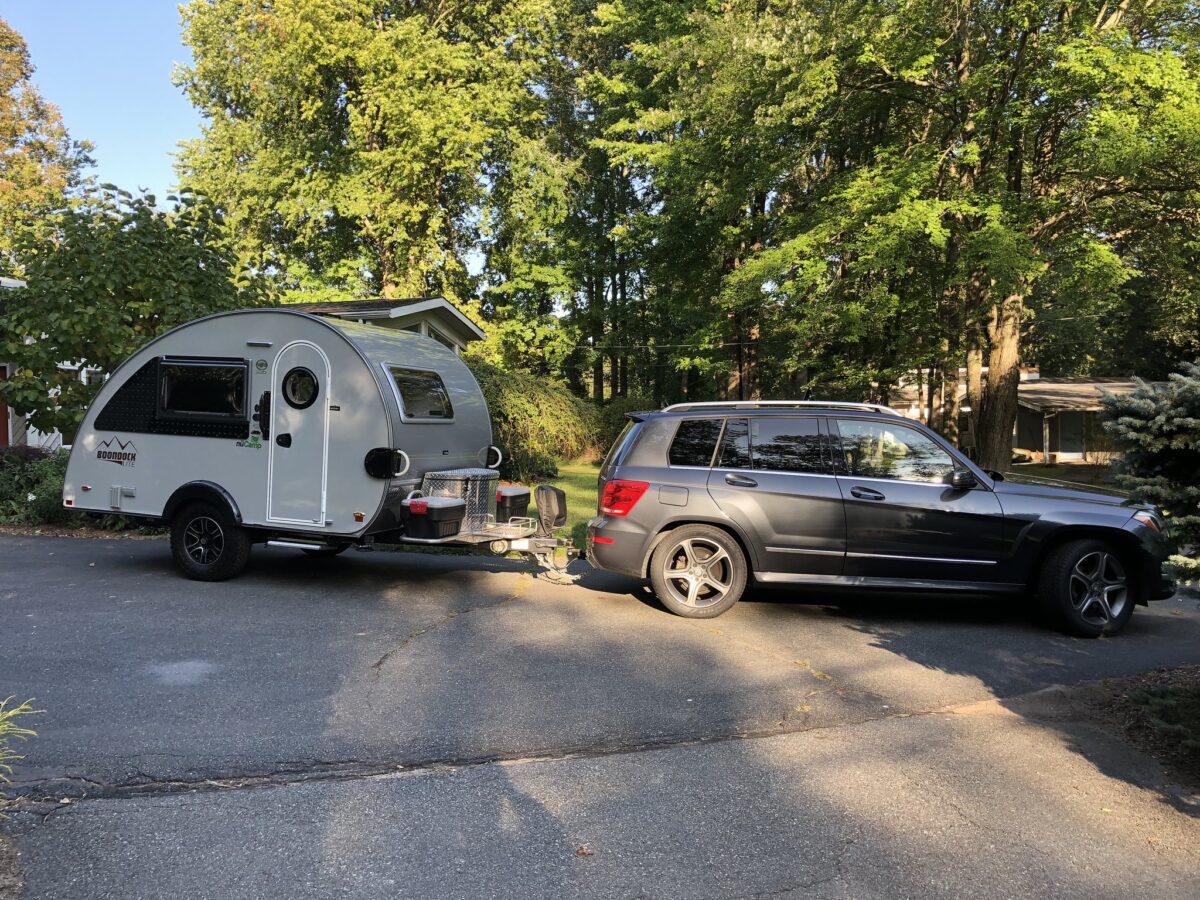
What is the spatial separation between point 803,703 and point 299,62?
3014 cm

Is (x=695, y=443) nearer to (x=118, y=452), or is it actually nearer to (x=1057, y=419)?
(x=118, y=452)

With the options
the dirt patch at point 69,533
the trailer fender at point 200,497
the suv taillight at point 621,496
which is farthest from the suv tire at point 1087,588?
the dirt patch at point 69,533

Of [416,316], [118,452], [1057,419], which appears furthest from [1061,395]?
[118,452]

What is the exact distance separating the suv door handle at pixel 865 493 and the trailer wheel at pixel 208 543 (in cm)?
568

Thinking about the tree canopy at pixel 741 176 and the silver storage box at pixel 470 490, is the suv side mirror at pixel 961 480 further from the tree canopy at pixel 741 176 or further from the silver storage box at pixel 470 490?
the tree canopy at pixel 741 176

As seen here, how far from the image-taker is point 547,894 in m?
2.95

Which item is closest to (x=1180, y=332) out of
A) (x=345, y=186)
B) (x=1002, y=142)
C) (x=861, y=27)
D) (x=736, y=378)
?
(x=736, y=378)

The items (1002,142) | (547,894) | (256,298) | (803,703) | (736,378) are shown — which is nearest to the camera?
(547,894)

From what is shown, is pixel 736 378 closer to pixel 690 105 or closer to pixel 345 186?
pixel 690 105

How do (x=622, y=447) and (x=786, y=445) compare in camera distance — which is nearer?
(x=786, y=445)

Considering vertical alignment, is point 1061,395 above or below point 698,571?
above

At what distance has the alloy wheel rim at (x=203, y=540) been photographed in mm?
8188

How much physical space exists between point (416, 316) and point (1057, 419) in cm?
3208

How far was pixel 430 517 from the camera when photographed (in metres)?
7.36
